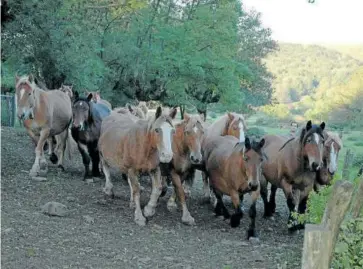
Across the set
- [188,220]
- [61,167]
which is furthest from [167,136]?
[61,167]

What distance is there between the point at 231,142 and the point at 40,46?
24.7 feet

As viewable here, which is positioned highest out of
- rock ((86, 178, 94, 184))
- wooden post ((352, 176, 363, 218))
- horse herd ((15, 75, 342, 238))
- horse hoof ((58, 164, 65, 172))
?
wooden post ((352, 176, 363, 218))

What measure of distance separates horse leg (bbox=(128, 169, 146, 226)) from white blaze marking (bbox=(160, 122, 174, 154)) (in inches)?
39.4

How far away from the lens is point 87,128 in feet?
39.1

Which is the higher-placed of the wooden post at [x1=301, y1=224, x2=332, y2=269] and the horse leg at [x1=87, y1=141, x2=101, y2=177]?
the wooden post at [x1=301, y1=224, x2=332, y2=269]

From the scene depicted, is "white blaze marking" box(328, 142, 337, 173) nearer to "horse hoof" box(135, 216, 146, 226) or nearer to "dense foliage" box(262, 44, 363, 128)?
"horse hoof" box(135, 216, 146, 226)

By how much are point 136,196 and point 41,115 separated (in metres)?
3.74

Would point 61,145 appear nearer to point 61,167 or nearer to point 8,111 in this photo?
point 61,167

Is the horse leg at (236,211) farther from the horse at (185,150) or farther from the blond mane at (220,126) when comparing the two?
the blond mane at (220,126)

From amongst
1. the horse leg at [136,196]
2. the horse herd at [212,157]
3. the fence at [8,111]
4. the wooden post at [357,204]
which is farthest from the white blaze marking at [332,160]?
the fence at [8,111]

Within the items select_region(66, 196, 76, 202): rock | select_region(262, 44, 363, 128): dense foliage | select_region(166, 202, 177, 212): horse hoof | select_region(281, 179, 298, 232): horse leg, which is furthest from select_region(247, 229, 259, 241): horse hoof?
select_region(262, 44, 363, 128): dense foliage

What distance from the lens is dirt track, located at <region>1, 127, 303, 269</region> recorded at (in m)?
6.87

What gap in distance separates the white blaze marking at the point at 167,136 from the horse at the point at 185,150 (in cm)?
66

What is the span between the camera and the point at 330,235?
3.57 metres
